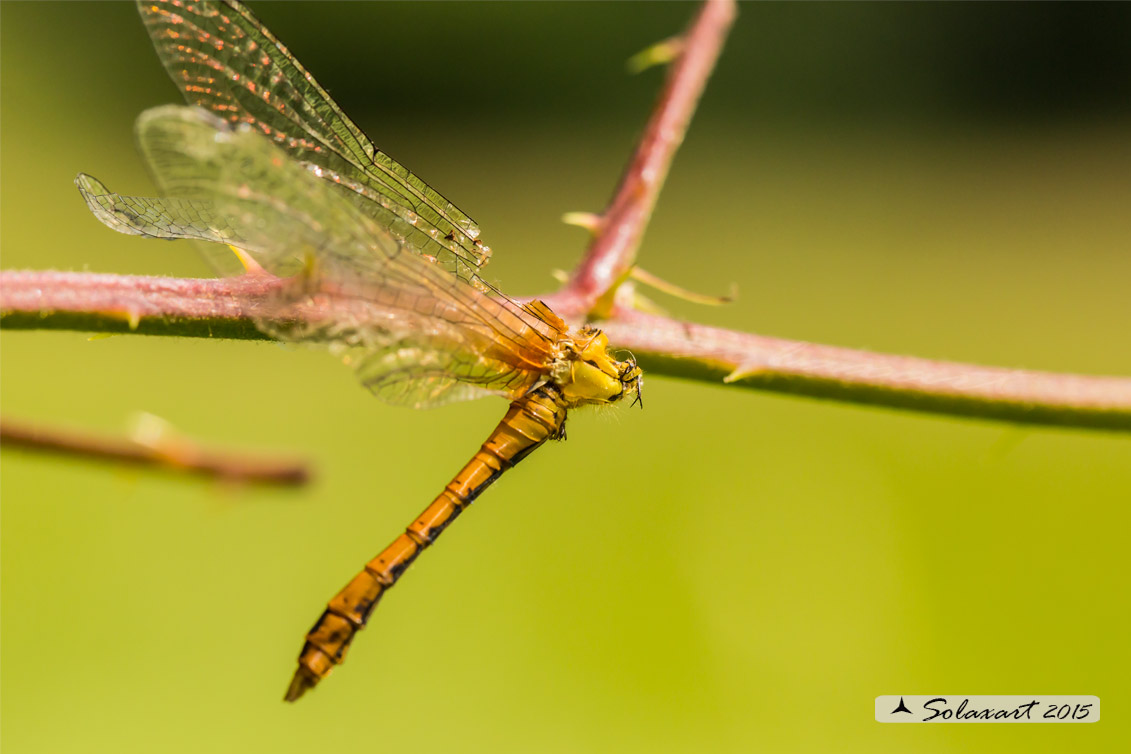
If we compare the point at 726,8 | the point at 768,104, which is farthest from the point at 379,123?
the point at 726,8

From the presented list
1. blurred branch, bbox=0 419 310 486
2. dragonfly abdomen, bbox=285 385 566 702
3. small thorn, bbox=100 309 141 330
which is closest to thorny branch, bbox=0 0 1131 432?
small thorn, bbox=100 309 141 330

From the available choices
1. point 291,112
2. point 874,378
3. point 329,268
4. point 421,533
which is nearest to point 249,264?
point 329,268

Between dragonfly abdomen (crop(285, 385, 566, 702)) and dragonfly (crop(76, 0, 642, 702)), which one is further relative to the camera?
dragonfly abdomen (crop(285, 385, 566, 702))

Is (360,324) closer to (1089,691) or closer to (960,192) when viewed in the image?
(1089,691)

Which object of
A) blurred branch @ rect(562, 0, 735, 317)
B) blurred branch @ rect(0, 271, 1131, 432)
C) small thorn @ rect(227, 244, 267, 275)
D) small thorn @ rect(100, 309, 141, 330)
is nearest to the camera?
small thorn @ rect(100, 309, 141, 330)

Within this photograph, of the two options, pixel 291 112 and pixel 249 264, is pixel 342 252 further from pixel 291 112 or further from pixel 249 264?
pixel 291 112

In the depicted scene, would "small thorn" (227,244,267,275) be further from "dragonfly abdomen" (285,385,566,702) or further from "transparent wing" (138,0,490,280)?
"dragonfly abdomen" (285,385,566,702)

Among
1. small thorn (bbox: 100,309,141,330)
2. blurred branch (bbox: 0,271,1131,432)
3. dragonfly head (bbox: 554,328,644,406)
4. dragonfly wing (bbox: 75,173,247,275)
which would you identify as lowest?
small thorn (bbox: 100,309,141,330)
